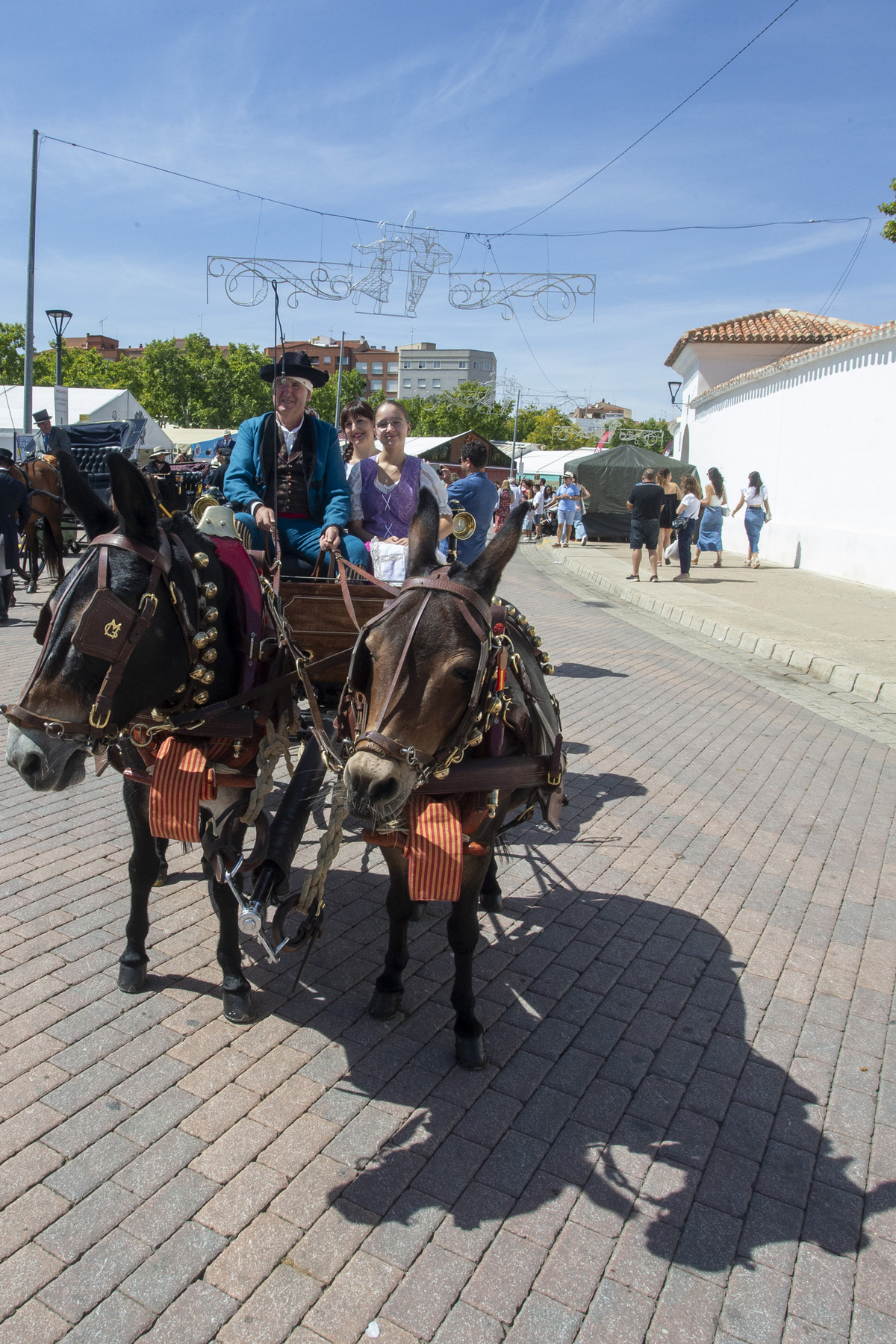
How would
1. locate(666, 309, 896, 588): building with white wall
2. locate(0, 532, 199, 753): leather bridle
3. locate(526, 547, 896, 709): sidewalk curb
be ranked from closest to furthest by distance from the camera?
1. locate(0, 532, 199, 753): leather bridle
2. locate(526, 547, 896, 709): sidewalk curb
3. locate(666, 309, 896, 588): building with white wall

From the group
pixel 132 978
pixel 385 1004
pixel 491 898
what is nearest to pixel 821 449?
pixel 491 898

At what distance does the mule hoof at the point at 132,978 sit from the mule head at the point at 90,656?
1.12 metres

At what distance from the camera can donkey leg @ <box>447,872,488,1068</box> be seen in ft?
10.1

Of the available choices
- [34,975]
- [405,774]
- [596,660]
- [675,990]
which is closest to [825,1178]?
[675,990]

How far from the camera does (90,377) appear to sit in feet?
208

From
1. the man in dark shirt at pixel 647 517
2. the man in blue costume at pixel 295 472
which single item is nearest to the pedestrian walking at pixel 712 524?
the man in dark shirt at pixel 647 517

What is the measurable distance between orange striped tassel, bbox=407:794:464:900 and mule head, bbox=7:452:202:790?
924 millimetres

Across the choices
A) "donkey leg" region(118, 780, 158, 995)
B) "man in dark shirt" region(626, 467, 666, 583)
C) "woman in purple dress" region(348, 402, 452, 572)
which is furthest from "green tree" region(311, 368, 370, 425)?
"donkey leg" region(118, 780, 158, 995)

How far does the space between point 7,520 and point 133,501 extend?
10.0 m

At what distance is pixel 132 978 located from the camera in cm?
340

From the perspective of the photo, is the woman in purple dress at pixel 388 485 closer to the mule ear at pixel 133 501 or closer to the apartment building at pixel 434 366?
the mule ear at pixel 133 501

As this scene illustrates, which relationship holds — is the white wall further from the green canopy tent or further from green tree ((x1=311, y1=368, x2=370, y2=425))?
green tree ((x1=311, y1=368, x2=370, y2=425))

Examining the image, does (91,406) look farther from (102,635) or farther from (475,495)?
(102,635)

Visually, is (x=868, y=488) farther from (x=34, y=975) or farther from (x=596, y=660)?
(x=34, y=975)
